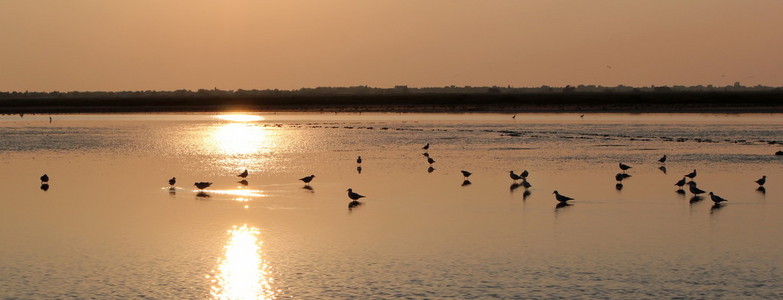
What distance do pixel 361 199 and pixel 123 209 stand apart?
5.24 metres

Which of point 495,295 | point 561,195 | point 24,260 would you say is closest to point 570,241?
point 495,295

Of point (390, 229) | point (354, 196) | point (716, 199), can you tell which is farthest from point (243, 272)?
point (716, 199)

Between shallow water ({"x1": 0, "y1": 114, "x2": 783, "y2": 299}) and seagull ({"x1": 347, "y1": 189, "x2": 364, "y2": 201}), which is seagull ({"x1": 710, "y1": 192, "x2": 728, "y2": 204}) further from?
seagull ({"x1": 347, "y1": 189, "x2": 364, "y2": 201})

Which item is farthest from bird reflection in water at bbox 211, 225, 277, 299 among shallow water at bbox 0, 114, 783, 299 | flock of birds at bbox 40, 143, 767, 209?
flock of birds at bbox 40, 143, 767, 209

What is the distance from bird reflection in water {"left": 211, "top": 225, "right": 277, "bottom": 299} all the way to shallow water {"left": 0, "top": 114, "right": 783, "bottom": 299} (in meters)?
0.04

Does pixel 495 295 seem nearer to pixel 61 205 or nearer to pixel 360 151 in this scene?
pixel 61 205

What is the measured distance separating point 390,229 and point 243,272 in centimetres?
448

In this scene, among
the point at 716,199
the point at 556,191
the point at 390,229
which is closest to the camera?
the point at 390,229

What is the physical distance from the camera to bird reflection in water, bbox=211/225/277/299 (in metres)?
12.4

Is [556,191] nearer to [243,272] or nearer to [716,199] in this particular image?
[716,199]

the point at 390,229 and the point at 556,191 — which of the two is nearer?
the point at 390,229

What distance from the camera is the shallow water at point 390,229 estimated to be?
12.9 meters

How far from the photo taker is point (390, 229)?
17.7 meters

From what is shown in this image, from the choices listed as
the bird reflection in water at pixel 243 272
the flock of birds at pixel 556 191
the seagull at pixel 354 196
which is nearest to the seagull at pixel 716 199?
the flock of birds at pixel 556 191
